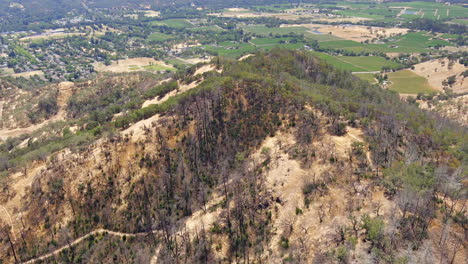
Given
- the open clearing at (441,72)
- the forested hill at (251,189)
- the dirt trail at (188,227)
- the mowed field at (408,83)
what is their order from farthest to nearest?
the mowed field at (408,83)
the open clearing at (441,72)
the dirt trail at (188,227)
the forested hill at (251,189)

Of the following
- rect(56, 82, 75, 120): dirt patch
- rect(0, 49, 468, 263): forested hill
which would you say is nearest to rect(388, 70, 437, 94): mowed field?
rect(0, 49, 468, 263): forested hill

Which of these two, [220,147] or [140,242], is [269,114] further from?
[140,242]

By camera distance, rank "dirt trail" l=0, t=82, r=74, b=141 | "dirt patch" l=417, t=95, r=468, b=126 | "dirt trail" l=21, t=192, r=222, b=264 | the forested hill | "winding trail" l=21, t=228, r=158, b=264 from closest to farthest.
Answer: the forested hill, "winding trail" l=21, t=228, r=158, b=264, "dirt trail" l=21, t=192, r=222, b=264, "dirt patch" l=417, t=95, r=468, b=126, "dirt trail" l=0, t=82, r=74, b=141

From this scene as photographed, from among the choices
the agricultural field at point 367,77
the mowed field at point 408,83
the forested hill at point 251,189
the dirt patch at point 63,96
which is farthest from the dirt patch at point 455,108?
the dirt patch at point 63,96

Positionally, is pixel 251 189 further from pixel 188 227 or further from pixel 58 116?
pixel 58 116

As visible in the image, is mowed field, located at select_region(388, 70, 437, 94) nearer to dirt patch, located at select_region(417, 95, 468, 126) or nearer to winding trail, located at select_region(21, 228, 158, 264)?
dirt patch, located at select_region(417, 95, 468, 126)

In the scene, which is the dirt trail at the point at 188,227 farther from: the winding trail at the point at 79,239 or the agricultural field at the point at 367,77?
the agricultural field at the point at 367,77

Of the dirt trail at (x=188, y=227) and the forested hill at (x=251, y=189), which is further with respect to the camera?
the dirt trail at (x=188, y=227)
